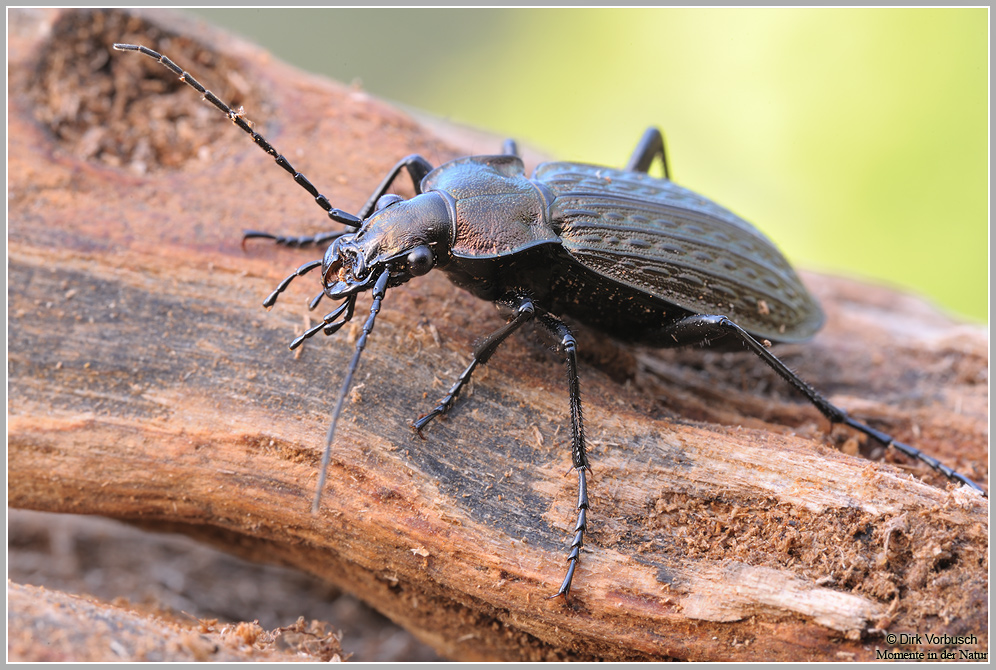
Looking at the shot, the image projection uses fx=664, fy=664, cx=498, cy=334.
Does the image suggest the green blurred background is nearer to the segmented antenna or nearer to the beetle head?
the segmented antenna

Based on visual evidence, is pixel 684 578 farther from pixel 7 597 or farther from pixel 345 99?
pixel 345 99

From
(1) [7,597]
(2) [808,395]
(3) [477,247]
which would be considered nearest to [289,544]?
(1) [7,597]

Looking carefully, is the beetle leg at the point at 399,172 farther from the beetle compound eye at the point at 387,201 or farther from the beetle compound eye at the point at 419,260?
the beetle compound eye at the point at 419,260

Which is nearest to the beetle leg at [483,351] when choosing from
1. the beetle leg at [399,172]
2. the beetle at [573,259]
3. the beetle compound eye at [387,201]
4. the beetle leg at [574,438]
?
the beetle at [573,259]

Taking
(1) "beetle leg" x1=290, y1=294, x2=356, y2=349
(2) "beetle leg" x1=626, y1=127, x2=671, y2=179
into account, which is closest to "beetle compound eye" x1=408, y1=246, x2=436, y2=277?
(1) "beetle leg" x1=290, y1=294, x2=356, y2=349

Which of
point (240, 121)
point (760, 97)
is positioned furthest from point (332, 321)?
point (760, 97)

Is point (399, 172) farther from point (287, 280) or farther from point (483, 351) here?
point (483, 351)
